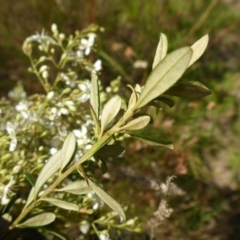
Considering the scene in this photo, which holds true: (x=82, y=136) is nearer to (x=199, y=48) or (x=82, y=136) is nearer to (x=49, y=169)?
(x=49, y=169)

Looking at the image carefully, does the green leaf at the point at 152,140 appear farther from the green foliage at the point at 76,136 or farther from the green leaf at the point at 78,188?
the green leaf at the point at 78,188

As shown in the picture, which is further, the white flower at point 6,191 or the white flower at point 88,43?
the white flower at point 88,43

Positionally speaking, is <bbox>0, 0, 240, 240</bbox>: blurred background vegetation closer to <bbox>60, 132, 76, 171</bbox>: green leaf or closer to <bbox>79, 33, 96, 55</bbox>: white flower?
<bbox>79, 33, 96, 55</bbox>: white flower

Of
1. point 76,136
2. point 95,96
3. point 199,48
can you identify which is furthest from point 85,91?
point 199,48

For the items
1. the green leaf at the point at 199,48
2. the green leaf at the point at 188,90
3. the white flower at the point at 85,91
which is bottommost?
the white flower at the point at 85,91

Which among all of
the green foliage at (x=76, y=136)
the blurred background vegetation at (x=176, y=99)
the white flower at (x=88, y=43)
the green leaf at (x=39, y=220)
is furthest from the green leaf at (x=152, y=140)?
the blurred background vegetation at (x=176, y=99)

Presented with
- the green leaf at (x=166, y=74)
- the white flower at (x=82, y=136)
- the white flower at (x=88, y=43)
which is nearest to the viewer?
the green leaf at (x=166, y=74)

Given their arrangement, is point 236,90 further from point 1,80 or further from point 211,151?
point 1,80

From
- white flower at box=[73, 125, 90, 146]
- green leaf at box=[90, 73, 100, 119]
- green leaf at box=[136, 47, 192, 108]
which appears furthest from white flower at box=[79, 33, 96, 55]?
green leaf at box=[136, 47, 192, 108]
